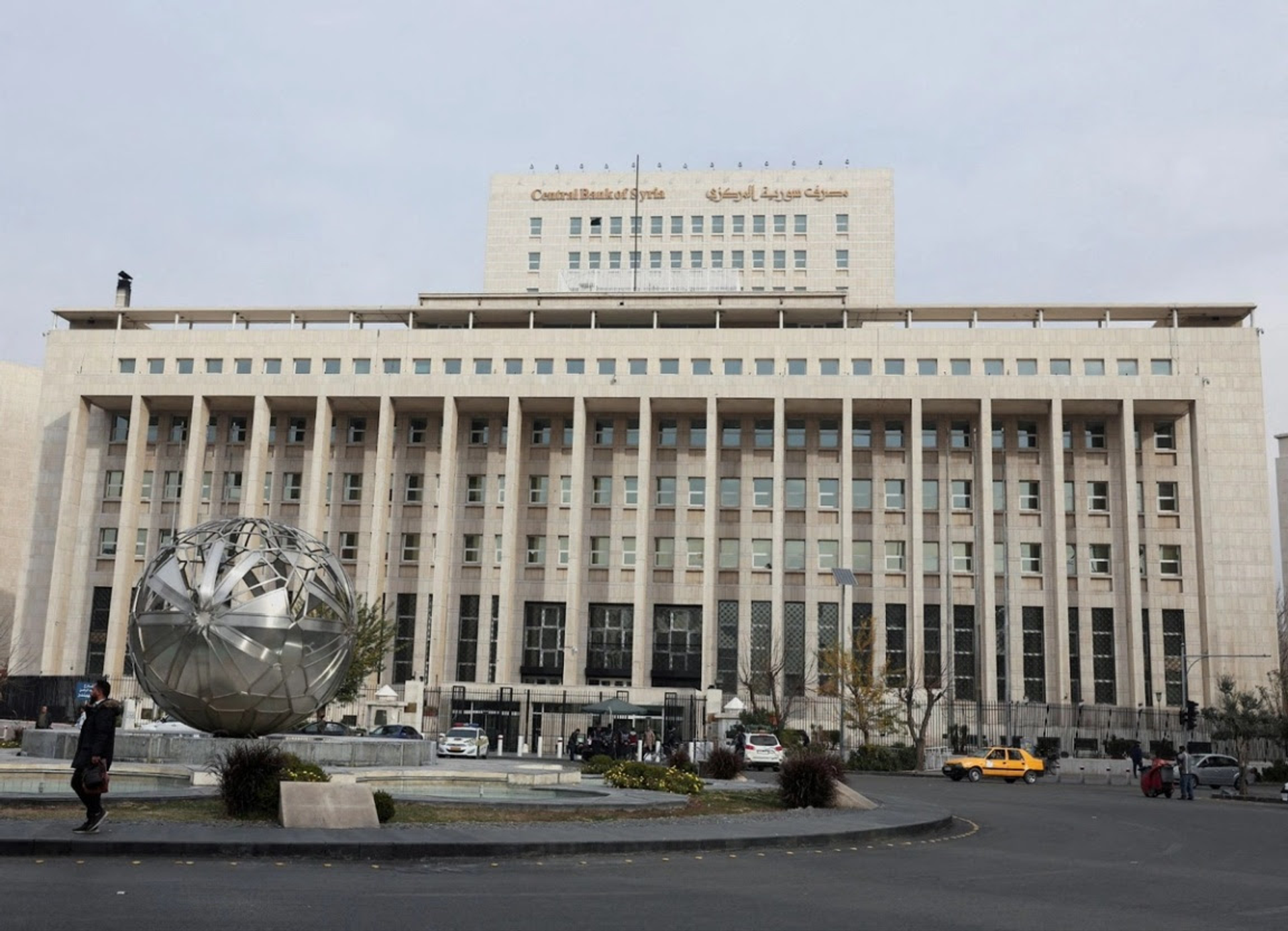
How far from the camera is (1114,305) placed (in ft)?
215

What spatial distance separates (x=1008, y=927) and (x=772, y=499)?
5450 cm

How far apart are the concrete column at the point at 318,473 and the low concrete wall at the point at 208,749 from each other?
3974 centimetres

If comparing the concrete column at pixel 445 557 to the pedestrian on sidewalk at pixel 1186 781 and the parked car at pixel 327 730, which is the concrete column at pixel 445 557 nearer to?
the parked car at pixel 327 730

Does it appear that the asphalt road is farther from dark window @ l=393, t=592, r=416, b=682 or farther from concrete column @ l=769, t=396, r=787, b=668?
dark window @ l=393, t=592, r=416, b=682

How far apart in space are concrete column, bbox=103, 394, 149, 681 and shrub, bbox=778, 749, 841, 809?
50.0 metres

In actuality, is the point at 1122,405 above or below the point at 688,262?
below

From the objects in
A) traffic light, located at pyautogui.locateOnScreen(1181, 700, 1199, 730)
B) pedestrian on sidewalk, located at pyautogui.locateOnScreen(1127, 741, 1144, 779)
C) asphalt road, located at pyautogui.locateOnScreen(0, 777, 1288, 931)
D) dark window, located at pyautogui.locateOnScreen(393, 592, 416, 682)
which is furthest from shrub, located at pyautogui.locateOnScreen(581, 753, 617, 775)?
dark window, located at pyautogui.locateOnScreen(393, 592, 416, 682)

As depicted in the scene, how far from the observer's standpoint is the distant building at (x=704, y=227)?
82.8 meters

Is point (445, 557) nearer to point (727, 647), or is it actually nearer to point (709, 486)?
point (709, 486)

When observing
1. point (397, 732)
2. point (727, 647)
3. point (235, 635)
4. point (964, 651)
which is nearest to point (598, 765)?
point (235, 635)

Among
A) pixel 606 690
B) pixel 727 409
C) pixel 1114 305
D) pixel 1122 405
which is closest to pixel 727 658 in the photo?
pixel 606 690

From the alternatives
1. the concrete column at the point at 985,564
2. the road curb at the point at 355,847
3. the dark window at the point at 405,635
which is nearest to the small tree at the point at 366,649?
the dark window at the point at 405,635

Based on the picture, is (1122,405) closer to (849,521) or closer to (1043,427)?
(1043,427)

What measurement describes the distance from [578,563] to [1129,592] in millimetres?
28049
